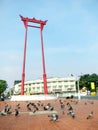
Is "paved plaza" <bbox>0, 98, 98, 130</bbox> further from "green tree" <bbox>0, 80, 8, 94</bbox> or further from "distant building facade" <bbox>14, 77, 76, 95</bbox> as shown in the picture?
"distant building facade" <bbox>14, 77, 76, 95</bbox>

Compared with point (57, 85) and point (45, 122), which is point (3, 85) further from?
point (45, 122)

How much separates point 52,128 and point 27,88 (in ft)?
388

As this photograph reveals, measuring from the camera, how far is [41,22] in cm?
6462

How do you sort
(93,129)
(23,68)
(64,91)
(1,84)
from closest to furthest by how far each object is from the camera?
(93,129) < (23,68) < (1,84) < (64,91)

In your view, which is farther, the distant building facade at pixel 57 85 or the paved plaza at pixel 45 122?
the distant building facade at pixel 57 85

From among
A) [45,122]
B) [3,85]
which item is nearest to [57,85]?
[3,85]

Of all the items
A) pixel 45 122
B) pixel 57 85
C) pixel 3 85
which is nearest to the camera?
pixel 45 122

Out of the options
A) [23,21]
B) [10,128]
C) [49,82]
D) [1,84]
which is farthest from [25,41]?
[49,82]

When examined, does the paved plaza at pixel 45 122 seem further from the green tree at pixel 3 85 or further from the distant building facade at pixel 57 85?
the distant building facade at pixel 57 85

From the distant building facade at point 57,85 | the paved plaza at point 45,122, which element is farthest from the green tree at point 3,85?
the paved plaza at point 45,122

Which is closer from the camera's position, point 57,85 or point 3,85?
point 3,85

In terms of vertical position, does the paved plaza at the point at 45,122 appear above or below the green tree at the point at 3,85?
below

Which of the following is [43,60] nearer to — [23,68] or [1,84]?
[23,68]

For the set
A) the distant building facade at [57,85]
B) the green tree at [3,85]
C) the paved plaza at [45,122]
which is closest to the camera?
the paved plaza at [45,122]
